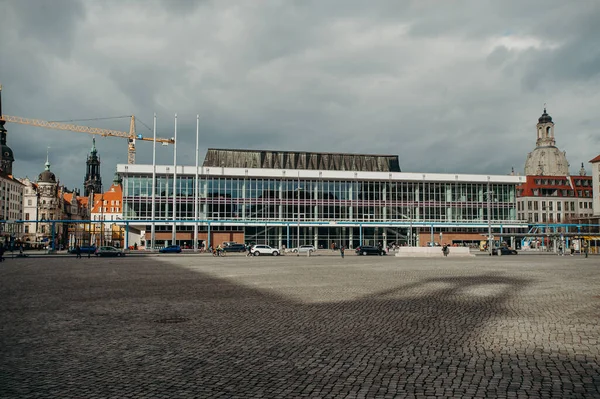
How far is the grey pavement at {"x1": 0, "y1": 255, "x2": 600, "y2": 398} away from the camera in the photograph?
762 centimetres

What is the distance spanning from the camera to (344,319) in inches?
530

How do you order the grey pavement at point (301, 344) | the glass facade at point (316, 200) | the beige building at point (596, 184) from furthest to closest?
the beige building at point (596, 184) < the glass facade at point (316, 200) < the grey pavement at point (301, 344)

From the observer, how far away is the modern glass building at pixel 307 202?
92.2 m

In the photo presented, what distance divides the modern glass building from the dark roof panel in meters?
0.21

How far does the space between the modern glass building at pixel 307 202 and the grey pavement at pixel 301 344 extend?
236ft

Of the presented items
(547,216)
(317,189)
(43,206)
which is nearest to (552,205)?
(547,216)

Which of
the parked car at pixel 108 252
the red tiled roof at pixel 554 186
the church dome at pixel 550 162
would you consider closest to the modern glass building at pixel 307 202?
the parked car at pixel 108 252

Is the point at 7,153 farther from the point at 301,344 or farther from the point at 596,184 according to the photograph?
the point at 301,344

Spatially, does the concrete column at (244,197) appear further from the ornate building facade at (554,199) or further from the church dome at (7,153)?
the church dome at (7,153)

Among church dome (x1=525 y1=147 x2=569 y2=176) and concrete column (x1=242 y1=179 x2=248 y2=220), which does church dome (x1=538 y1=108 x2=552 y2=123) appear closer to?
church dome (x1=525 y1=147 x2=569 y2=176)

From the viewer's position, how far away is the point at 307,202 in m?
97.8

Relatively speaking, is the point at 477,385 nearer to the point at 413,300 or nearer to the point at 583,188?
the point at 413,300

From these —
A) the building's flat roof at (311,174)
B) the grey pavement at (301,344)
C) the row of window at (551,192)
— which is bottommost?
the grey pavement at (301,344)

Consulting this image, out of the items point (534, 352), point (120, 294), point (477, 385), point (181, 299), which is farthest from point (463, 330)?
point (120, 294)
